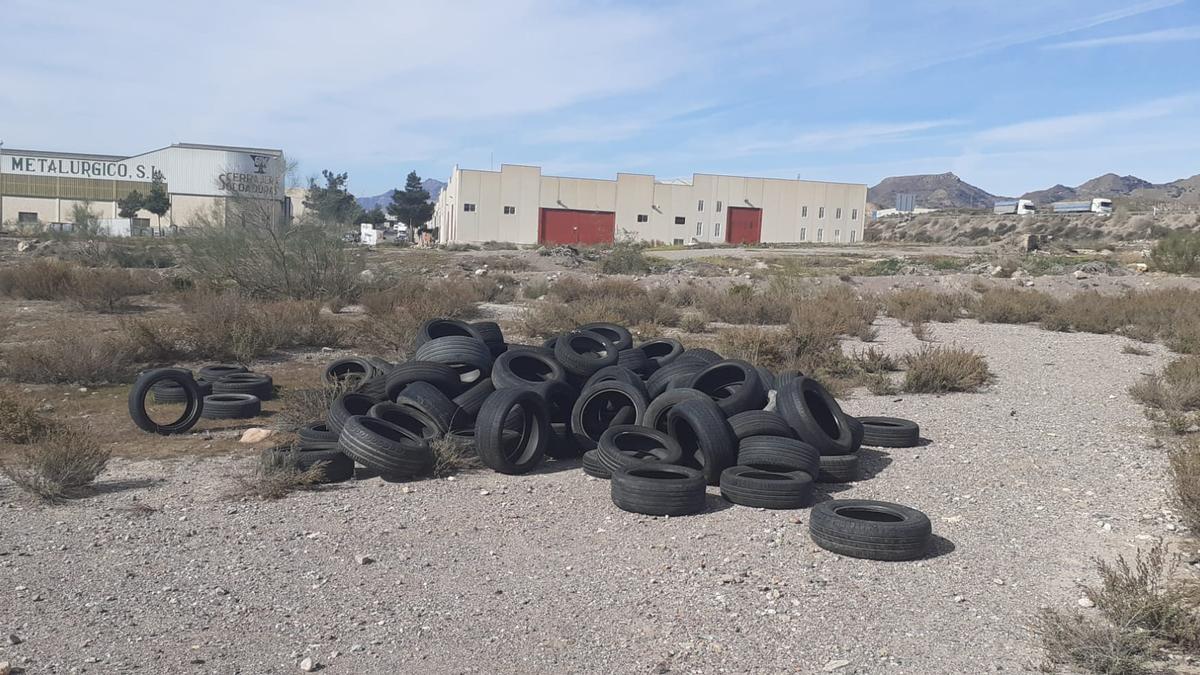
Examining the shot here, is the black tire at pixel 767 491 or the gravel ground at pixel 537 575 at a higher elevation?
the black tire at pixel 767 491

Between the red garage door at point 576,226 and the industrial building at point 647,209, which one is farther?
the red garage door at point 576,226

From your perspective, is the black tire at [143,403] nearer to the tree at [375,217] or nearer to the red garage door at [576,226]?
the red garage door at [576,226]

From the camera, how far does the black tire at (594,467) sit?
8.55 m

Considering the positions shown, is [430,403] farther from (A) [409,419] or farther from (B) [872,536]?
(B) [872,536]

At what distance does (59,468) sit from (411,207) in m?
105

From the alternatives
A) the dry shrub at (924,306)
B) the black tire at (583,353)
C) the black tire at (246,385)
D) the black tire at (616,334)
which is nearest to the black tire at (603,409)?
the black tire at (583,353)

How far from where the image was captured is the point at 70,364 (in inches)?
505

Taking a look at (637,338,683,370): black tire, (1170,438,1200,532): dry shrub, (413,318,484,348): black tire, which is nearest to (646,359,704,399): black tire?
(637,338,683,370): black tire

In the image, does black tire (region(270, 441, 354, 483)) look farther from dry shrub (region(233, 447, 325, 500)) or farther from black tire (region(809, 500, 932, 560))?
black tire (region(809, 500, 932, 560))

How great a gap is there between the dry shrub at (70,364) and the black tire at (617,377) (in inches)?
291

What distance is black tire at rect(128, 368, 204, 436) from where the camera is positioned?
33.5 ft

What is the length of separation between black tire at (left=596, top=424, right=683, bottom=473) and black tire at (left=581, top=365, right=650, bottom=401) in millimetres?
789

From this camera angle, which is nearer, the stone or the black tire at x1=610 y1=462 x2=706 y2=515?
the black tire at x1=610 y1=462 x2=706 y2=515

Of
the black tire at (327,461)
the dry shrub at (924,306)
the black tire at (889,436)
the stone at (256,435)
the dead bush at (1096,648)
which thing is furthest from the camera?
the dry shrub at (924,306)
